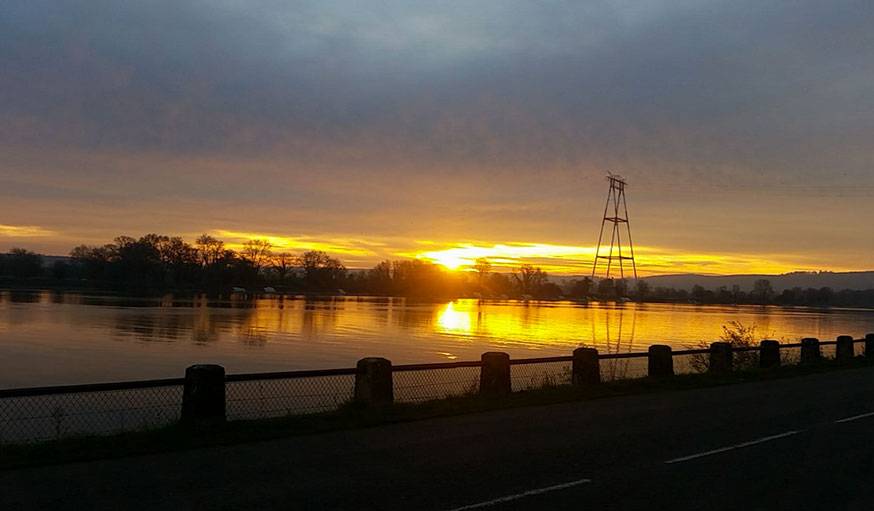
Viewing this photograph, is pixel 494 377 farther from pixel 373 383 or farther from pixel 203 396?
pixel 203 396

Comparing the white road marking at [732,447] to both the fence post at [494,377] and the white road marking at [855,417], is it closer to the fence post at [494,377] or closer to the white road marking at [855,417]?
the white road marking at [855,417]

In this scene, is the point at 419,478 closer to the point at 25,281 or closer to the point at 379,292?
the point at 25,281

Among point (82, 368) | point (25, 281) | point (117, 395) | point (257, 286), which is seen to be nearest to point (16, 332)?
point (82, 368)

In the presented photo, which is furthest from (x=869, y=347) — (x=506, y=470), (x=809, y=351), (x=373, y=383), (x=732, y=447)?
(x=506, y=470)

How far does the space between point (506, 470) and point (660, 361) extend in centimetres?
1046

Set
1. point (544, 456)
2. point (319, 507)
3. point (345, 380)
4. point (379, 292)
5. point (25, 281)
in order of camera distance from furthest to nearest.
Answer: point (379, 292)
point (25, 281)
point (345, 380)
point (544, 456)
point (319, 507)

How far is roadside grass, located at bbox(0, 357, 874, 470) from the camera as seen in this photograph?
7.85 m

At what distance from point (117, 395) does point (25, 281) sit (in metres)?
134

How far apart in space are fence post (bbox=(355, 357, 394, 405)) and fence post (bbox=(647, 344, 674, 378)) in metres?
7.93

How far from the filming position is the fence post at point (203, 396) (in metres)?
9.51

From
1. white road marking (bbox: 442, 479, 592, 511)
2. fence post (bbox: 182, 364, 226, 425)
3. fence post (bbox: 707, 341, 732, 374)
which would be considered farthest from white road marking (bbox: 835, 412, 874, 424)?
fence post (bbox: 182, 364, 226, 425)

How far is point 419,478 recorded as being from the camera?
23.5 feet

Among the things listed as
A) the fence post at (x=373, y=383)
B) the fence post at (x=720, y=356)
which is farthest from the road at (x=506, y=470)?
the fence post at (x=720, y=356)

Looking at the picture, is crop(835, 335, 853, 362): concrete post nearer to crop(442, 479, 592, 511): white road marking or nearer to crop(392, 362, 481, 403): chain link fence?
crop(392, 362, 481, 403): chain link fence
